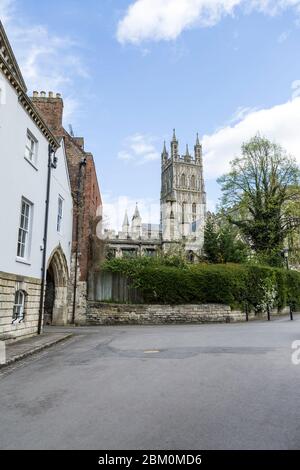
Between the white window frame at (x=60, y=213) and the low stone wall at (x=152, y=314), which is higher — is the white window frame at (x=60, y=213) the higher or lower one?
the higher one

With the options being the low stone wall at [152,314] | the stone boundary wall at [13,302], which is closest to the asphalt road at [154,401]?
the stone boundary wall at [13,302]

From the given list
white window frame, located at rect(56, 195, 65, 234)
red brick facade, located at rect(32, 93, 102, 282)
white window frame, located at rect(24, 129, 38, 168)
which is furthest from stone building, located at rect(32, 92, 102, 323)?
white window frame, located at rect(24, 129, 38, 168)

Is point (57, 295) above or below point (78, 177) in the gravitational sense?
below

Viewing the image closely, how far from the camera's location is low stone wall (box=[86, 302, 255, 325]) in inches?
780

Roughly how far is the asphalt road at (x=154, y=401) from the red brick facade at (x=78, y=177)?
11866 mm

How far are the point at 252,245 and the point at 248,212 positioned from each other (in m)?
2.88

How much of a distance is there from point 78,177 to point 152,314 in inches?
351

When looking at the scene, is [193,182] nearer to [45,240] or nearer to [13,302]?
[45,240]

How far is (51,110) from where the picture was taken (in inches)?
822

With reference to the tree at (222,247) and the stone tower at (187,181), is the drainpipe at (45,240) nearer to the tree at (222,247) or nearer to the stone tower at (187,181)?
the tree at (222,247)

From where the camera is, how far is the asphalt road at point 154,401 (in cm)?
378

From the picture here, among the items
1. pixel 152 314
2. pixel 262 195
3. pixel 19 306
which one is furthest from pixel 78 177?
pixel 262 195

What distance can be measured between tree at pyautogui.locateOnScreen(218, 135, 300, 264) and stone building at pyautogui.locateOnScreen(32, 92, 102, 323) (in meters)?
15.1
